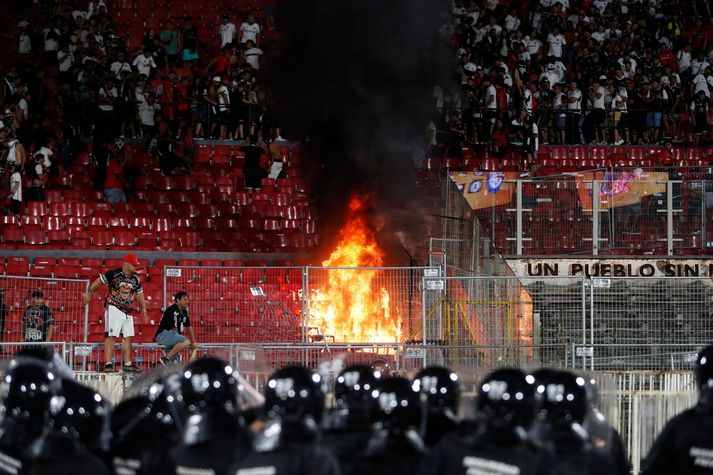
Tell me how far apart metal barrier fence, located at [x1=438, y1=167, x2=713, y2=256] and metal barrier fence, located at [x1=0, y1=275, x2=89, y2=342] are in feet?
17.0

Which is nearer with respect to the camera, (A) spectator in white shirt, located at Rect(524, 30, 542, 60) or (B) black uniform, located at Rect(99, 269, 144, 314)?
(B) black uniform, located at Rect(99, 269, 144, 314)

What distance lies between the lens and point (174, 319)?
48.5 feet

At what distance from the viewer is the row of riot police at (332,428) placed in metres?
5.60

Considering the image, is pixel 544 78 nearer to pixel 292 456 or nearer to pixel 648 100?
pixel 648 100

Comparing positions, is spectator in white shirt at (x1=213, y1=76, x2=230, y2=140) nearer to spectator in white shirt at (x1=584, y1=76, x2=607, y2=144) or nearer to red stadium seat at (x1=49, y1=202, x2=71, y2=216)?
red stadium seat at (x1=49, y1=202, x2=71, y2=216)

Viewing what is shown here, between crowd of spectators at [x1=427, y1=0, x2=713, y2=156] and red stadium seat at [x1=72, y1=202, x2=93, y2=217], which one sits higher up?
crowd of spectators at [x1=427, y1=0, x2=713, y2=156]

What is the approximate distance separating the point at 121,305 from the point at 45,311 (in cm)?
100

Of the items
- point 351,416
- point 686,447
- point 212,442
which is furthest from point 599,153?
point 212,442

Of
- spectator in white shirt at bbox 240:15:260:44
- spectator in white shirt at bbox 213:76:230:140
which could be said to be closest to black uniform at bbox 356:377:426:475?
spectator in white shirt at bbox 213:76:230:140

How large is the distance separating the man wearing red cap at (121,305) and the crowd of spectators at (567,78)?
976cm

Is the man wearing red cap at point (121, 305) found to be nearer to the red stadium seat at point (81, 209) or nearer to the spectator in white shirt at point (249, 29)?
the red stadium seat at point (81, 209)

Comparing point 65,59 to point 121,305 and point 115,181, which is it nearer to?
point 115,181

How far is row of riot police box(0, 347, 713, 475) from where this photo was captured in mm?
5602

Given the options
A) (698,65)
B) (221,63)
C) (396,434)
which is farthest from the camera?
(698,65)
